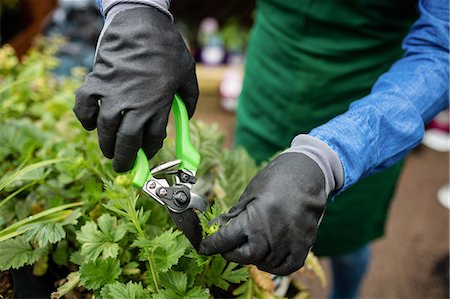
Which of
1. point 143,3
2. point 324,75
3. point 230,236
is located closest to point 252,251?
point 230,236

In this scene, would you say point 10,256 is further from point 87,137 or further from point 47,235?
point 87,137

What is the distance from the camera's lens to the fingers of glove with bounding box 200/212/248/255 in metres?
0.61

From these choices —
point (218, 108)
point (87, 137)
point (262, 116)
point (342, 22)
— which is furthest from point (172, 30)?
point (218, 108)

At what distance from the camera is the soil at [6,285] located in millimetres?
744

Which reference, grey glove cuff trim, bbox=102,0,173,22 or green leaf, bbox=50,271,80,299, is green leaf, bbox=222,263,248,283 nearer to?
green leaf, bbox=50,271,80,299

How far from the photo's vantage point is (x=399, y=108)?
0.75m

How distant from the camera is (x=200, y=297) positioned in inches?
26.3

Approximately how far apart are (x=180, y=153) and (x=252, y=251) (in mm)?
181

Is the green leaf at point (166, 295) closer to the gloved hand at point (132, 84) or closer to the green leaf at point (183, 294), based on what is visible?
the green leaf at point (183, 294)

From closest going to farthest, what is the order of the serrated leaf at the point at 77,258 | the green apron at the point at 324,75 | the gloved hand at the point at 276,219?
the gloved hand at the point at 276,219
the serrated leaf at the point at 77,258
the green apron at the point at 324,75

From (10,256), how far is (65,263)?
0.31 feet

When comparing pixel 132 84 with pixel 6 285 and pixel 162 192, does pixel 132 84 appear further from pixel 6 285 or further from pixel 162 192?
pixel 6 285

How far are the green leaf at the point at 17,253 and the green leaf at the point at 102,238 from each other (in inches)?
3.0

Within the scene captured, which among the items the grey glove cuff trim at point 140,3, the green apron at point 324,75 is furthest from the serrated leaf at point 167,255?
the green apron at point 324,75
